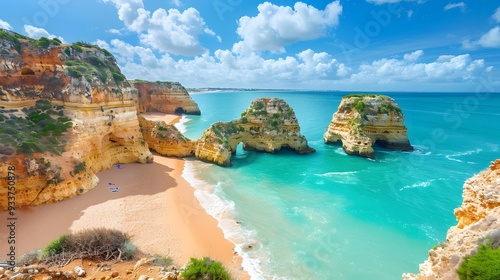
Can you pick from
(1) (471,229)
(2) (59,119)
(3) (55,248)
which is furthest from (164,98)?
(1) (471,229)

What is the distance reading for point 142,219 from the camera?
17266 millimetres

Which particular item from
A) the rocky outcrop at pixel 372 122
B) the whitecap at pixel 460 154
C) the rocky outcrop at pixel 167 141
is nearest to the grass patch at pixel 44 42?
the rocky outcrop at pixel 167 141

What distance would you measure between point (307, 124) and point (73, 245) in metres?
56.5

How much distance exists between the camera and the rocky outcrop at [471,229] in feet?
22.3

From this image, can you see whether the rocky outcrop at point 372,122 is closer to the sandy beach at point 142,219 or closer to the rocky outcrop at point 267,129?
the rocky outcrop at point 267,129

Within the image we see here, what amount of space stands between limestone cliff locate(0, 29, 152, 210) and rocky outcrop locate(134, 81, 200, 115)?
52.3 meters

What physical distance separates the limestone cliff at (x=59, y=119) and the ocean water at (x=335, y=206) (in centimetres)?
902

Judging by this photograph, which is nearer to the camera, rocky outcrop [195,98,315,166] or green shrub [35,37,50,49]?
green shrub [35,37,50,49]

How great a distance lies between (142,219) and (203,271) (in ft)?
34.9

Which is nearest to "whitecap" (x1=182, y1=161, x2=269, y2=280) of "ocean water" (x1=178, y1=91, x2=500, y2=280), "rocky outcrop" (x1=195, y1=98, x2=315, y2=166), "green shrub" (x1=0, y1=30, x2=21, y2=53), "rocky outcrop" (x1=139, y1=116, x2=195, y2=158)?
"ocean water" (x1=178, y1=91, x2=500, y2=280)

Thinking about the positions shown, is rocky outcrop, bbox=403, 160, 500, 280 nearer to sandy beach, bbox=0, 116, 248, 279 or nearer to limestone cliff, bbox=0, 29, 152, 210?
sandy beach, bbox=0, 116, 248, 279

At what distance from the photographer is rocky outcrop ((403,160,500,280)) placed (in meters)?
6.80

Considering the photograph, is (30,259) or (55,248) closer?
(30,259)

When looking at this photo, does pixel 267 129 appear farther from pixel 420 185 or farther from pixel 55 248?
pixel 55 248
